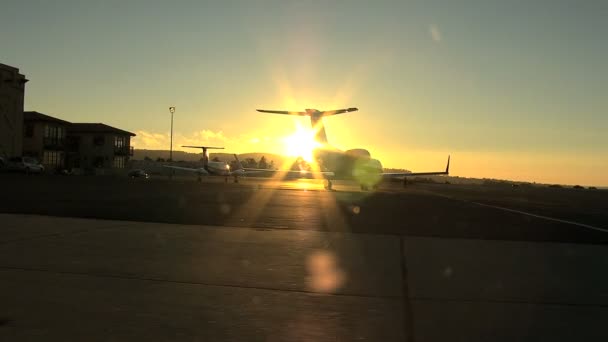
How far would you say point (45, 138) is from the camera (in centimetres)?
7675

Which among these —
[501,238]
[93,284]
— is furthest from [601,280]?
[93,284]

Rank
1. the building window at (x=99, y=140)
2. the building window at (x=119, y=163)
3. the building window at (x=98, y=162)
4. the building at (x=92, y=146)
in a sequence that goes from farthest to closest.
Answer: the building window at (x=119, y=163) < the building window at (x=98, y=162) < the building window at (x=99, y=140) < the building at (x=92, y=146)

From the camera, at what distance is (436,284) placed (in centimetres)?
665

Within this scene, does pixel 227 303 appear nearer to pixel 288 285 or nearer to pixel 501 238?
pixel 288 285

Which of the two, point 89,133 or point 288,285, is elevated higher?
point 89,133

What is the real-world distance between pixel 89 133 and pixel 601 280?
92.4 m

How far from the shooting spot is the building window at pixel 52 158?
77.3 meters

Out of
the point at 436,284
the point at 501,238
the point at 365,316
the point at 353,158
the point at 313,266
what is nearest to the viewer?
the point at 365,316

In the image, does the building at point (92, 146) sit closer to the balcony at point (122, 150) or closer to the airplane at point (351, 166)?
the balcony at point (122, 150)

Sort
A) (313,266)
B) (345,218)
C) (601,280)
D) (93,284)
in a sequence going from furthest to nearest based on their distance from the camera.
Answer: (345,218), (313,266), (601,280), (93,284)

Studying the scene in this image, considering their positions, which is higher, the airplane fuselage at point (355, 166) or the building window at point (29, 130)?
the building window at point (29, 130)

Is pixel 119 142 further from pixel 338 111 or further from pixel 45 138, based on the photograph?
pixel 338 111

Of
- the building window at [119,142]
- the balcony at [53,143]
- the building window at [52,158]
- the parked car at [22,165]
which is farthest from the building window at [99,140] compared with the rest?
the parked car at [22,165]

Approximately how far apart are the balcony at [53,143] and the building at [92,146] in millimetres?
8466
